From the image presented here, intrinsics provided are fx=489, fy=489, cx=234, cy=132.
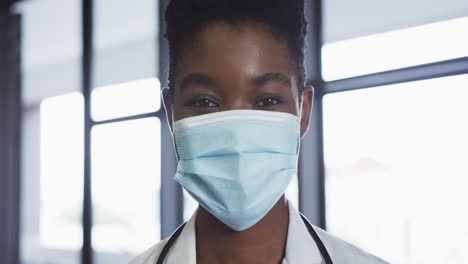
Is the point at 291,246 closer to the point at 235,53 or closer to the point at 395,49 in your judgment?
the point at 235,53

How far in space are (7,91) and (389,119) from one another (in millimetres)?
3010

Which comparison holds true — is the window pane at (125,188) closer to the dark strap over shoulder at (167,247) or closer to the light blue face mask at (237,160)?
the dark strap over shoulder at (167,247)

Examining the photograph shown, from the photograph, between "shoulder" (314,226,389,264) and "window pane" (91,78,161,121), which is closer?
"shoulder" (314,226,389,264)

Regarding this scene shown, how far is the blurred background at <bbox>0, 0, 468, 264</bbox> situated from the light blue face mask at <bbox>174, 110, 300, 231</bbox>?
0.33 meters

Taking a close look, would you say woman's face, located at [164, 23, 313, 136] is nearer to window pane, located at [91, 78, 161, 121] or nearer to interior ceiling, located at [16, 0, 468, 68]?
interior ceiling, located at [16, 0, 468, 68]

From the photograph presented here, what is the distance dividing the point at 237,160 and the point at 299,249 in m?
0.20

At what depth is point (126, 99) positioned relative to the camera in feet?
9.27

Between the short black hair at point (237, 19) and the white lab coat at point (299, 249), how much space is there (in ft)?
0.86

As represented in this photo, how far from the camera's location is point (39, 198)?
3.61 meters

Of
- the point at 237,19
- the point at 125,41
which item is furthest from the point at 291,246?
the point at 125,41

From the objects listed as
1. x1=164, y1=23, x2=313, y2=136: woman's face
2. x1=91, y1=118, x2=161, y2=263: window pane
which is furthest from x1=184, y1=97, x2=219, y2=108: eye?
x1=91, y1=118, x2=161, y2=263: window pane

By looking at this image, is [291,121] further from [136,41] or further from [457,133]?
[136,41]

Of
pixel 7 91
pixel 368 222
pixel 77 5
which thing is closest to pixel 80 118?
pixel 77 5

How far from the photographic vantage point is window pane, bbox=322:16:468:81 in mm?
1709
